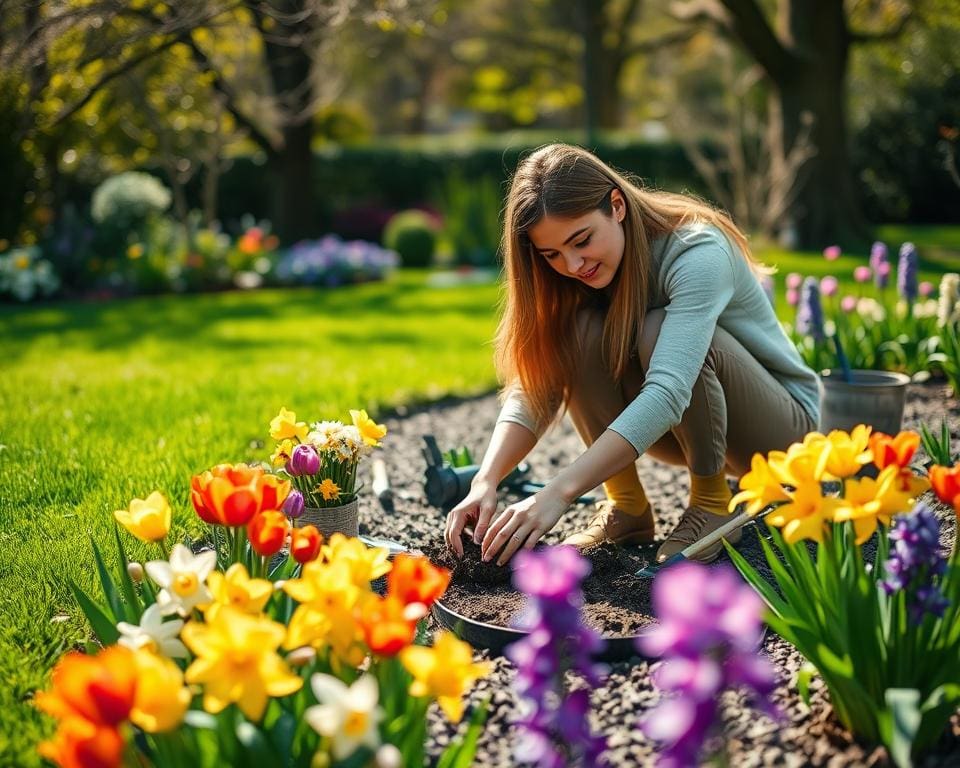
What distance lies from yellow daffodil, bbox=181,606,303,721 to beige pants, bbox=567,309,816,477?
1.53 m

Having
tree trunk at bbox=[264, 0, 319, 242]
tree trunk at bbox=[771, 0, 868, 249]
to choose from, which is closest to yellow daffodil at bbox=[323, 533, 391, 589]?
tree trunk at bbox=[264, 0, 319, 242]

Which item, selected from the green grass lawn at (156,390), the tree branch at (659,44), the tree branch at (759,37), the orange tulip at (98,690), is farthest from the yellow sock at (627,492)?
the tree branch at (659,44)

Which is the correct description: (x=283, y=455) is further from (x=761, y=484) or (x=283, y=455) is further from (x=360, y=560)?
(x=761, y=484)

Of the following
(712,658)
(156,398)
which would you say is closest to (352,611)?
(712,658)

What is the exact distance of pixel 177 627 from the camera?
1519mm

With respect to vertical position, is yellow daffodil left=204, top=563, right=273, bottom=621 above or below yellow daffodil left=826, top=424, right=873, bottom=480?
below

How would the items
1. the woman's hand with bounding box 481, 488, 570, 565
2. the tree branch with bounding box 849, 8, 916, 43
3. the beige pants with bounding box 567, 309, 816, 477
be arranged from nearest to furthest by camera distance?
the woman's hand with bounding box 481, 488, 570, 565 < the beige pants with bounding box 567, 309, 816, 477 < the tree branch with bounding box 849, 8, 916, 43

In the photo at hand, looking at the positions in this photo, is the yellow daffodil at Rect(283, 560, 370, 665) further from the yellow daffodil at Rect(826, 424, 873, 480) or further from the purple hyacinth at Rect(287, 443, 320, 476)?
the purple hyacinth at Rect(287, 443, 320, 476)

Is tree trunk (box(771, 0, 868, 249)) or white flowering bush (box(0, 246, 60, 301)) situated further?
tree trunk (box(771, 0, 868, 249))

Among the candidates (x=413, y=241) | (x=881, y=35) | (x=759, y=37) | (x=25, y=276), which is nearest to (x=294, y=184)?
(x=413, y=241)

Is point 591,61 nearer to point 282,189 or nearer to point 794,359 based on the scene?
point 282,189

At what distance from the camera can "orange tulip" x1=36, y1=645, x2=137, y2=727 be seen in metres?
1.14

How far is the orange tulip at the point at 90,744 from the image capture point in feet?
3.77

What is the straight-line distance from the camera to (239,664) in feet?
4.13
